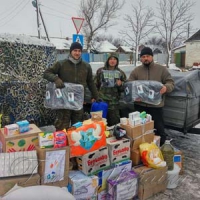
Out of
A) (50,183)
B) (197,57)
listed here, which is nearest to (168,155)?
(50,183)

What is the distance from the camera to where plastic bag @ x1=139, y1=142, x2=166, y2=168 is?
3.05 m

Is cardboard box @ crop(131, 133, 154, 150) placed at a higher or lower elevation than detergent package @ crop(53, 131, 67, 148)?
lower

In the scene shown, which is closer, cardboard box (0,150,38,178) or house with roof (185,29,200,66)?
cardboard box (0,150,38,178)

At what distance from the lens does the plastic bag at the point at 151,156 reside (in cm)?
305

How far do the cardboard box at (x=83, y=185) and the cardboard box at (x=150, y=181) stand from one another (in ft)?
1.85

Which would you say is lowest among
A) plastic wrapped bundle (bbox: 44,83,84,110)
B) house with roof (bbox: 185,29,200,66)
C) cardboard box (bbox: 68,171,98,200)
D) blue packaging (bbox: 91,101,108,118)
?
cardboard box (bbox: 68,171,98,200)

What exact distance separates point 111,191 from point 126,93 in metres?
1.73

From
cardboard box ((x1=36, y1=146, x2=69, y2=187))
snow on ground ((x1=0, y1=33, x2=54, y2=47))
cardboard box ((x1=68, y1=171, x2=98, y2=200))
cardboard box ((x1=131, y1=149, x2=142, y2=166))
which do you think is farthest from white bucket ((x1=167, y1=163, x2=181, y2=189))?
snow on ground ((x1=0, y1=33, x2=54, y2=47))

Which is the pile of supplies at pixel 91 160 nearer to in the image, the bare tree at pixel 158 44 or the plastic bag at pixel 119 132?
the plastic bag at pixel 119 132

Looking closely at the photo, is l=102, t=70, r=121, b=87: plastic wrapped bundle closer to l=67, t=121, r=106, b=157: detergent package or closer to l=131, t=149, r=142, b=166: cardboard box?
l=131, t=149, r=142, b=166: cardboard box

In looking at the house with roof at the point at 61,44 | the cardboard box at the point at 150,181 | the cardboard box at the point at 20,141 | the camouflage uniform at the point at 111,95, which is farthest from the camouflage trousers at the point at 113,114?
the house with roof at the point at 61,44

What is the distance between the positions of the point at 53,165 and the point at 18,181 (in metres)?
0.36

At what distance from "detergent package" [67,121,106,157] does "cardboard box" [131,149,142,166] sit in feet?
1.88

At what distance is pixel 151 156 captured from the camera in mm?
3084
